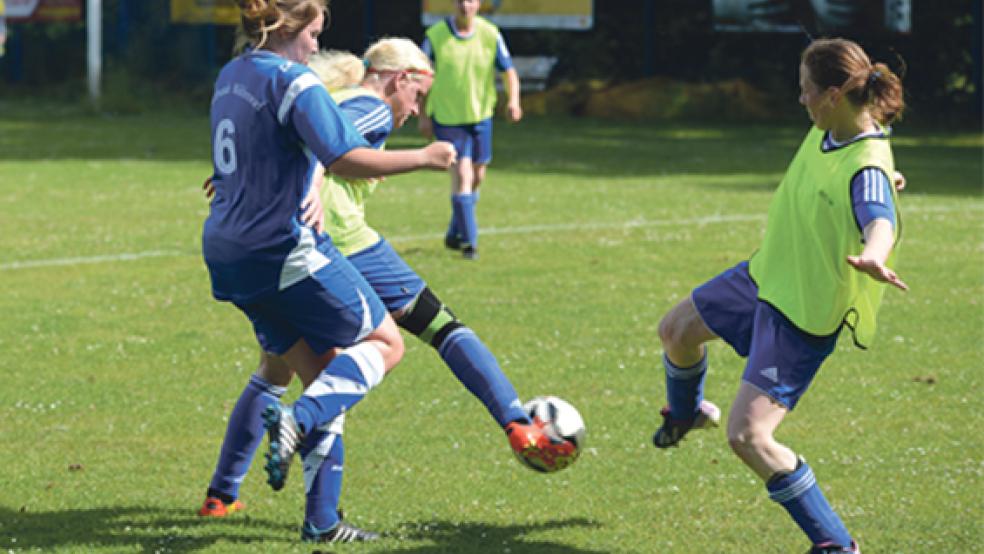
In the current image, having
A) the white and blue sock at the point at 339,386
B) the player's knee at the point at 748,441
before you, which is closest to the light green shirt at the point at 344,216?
the white and blue sock at the point at 339,386

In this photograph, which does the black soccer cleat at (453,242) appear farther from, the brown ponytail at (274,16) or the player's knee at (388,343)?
the brown ponytail at (274,16)

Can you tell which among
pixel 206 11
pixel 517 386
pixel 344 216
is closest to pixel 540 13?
pixel 206 11

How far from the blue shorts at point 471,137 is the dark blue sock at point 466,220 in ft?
2.56

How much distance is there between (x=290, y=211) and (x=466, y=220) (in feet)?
25.7

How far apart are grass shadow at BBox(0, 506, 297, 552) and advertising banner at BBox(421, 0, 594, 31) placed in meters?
26.2

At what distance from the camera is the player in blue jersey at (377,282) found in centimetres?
585

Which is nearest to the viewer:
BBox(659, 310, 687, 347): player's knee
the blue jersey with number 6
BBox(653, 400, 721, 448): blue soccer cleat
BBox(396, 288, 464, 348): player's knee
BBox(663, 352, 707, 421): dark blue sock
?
the blue jersey with number 6

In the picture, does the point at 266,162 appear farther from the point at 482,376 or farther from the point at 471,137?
the point at 471,137

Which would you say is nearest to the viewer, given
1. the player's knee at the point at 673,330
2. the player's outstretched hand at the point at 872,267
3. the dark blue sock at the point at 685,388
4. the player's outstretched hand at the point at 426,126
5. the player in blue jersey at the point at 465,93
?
the player's outstretched hand at the point at 872,267

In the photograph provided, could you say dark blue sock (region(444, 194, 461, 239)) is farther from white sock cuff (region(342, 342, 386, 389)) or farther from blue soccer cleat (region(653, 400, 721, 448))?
white sock cuff (region(342, 342, 386, 389))

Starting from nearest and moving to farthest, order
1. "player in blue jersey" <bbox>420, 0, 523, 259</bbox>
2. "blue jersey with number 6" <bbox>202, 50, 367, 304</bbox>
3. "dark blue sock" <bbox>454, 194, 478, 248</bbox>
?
"blue jersey with number 6" <bbox>202, 50, 367, 304</bbox>, "dark blue sock" <bbox>454, 194, 478, 248</bbox>, "player in blue jersey" <bbox>420, 0, 523, 259</bbox>

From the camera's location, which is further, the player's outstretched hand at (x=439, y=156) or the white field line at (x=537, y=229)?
the white field line at (x=537, y=229)

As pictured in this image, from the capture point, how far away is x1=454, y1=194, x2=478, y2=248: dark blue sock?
13109 millimetres

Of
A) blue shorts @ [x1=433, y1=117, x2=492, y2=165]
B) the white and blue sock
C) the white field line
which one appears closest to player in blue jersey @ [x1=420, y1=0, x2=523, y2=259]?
blue shorts @ [x1=433, y1=117, x2=492, y2=165]
